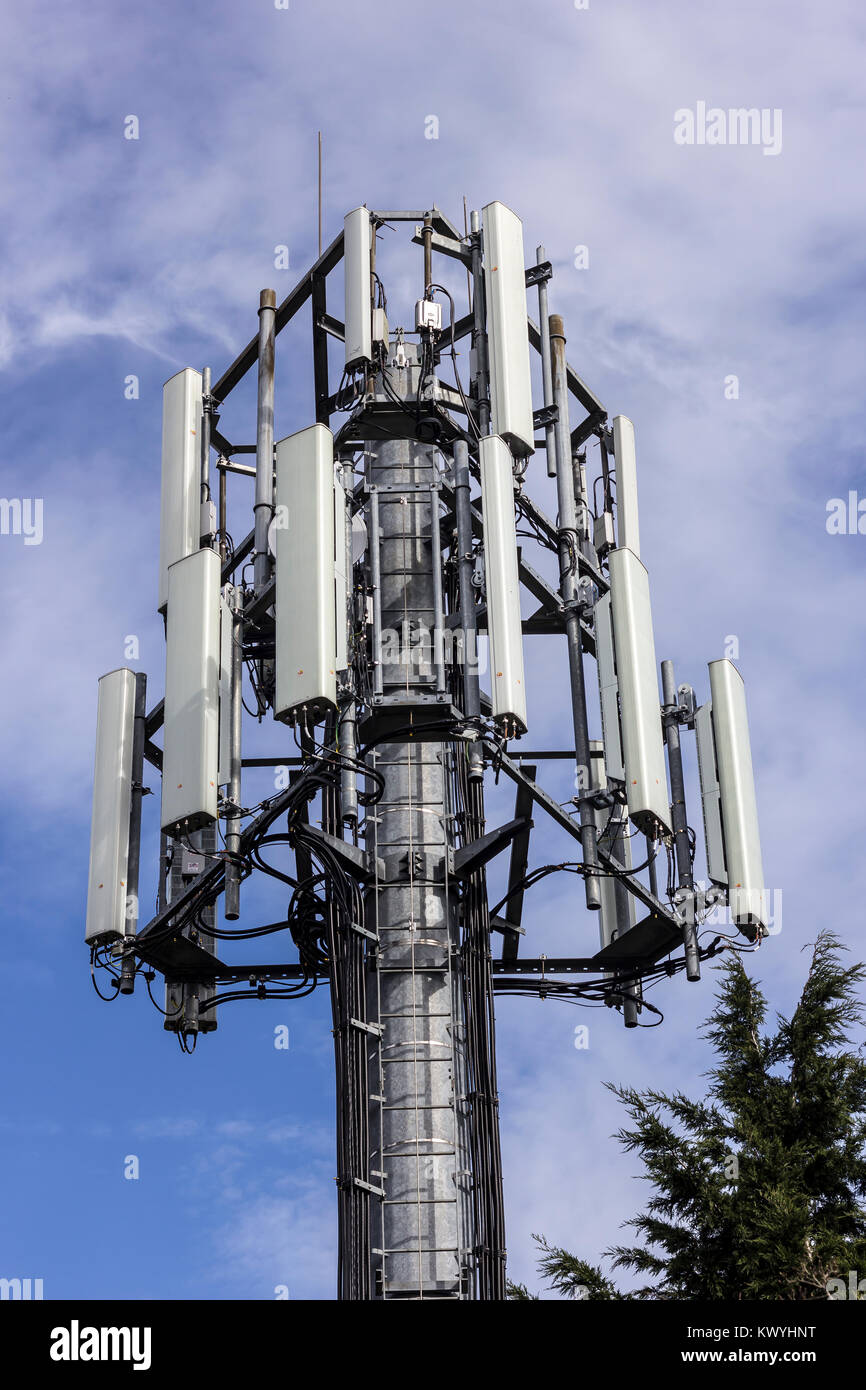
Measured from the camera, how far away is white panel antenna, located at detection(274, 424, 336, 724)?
907 inches

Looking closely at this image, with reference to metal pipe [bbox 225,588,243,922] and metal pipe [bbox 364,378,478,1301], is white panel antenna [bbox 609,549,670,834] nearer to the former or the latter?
metal pipe [bbox 364,378,478,1301]

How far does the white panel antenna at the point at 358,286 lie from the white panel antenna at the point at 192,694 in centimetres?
379

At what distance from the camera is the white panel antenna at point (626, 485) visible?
98.2 feet

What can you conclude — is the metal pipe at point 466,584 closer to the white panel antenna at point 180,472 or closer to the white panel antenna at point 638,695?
the white panel antenna at point 638,695

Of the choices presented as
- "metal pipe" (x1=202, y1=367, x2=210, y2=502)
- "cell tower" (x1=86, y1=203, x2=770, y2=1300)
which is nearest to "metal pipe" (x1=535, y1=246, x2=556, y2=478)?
"cell tower" (x1=86, y1=203, x2=770, y2=1300)

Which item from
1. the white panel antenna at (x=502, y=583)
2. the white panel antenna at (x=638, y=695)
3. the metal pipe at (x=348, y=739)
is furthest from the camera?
the white panel antenna at (x=638, y=695)

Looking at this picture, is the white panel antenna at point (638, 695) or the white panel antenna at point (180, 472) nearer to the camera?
the white panel antenna at point (638, 695)

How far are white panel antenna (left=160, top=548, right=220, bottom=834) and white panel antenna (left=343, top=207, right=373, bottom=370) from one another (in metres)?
3.79

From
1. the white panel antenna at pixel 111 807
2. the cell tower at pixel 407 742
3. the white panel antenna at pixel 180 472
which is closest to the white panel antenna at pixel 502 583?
the cell tower at pixel 407 742

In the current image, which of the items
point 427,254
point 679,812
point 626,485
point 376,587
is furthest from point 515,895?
point 427,254

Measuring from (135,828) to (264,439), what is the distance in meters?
6.00
